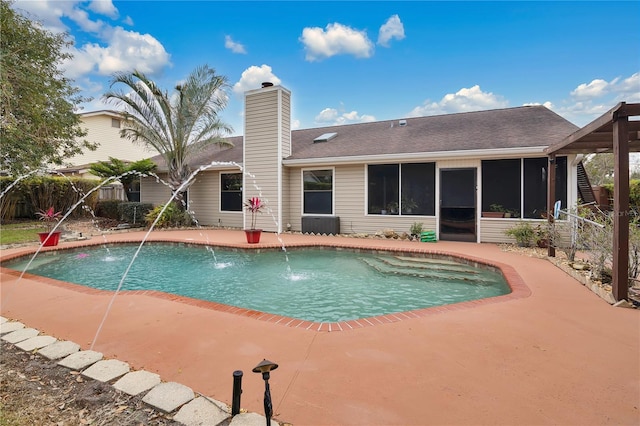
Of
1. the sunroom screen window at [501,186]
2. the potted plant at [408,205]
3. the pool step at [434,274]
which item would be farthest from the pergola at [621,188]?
the potted plant at [408,205]

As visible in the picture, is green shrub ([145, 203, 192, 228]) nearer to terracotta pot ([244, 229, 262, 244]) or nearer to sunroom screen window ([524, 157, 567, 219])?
terracotta pot ([244, 229, 262, 244])

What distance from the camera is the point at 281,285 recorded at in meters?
5.64

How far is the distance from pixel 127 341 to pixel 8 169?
11.4 metres

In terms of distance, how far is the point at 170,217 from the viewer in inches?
510

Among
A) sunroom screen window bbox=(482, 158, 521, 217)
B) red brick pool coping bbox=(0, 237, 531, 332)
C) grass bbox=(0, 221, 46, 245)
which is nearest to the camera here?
red brick pool coping bbox=(0, 237, 531, 332)

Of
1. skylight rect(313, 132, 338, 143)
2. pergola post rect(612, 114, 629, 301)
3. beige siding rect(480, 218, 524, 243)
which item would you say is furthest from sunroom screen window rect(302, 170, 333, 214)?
pergola post rect(612, 114, 629, 301)

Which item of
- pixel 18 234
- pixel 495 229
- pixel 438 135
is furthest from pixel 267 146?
pixel 18 234

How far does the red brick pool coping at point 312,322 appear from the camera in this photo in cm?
340

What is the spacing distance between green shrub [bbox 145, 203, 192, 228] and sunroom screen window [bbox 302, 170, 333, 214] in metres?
5.28

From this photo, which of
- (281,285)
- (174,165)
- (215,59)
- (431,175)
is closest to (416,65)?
(431,175)

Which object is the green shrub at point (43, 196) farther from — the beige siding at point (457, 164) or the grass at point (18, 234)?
the beige siding at point (457, 164)

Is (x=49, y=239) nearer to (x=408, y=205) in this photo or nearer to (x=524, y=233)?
(x=408, y=205)

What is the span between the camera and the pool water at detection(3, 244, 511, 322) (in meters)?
4.73

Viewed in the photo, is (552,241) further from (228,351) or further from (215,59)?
(215,59)
